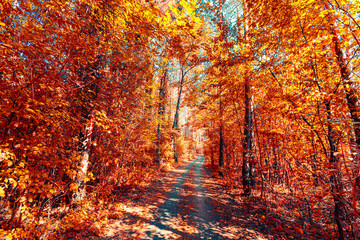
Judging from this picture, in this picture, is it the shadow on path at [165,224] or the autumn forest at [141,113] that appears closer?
the autumn forest at [141,113]

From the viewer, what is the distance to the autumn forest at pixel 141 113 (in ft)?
9.71

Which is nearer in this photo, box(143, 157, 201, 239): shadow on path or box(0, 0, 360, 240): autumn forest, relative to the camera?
box(0, 0, 360, 240): autumn forest

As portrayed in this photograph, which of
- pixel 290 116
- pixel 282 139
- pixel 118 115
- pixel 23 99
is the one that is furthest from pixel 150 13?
pixel 282 139

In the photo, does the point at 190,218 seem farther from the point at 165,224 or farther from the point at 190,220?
the point at 165,224

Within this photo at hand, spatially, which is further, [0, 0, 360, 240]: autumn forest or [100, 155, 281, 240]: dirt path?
[100, 155, 281, 240]: dirt path

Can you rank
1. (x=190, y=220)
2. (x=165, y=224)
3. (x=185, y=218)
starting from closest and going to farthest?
(x=165, y=224)
(x=190, y=220)
(x=185, y=218)

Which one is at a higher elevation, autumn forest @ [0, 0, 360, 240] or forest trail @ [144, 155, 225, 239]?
autumn forest @ [0, 0, 360, 240]

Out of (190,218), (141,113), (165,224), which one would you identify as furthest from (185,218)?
(141,113)

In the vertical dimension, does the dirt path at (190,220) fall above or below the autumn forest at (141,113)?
below

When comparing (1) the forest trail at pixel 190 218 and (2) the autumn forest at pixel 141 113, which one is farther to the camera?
(1) the forest trail at pixel 190 218

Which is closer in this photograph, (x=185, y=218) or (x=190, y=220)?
(x=190, y=220)

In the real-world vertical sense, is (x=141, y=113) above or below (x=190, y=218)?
above

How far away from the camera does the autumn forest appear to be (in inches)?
116

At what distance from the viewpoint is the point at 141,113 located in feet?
26.2
